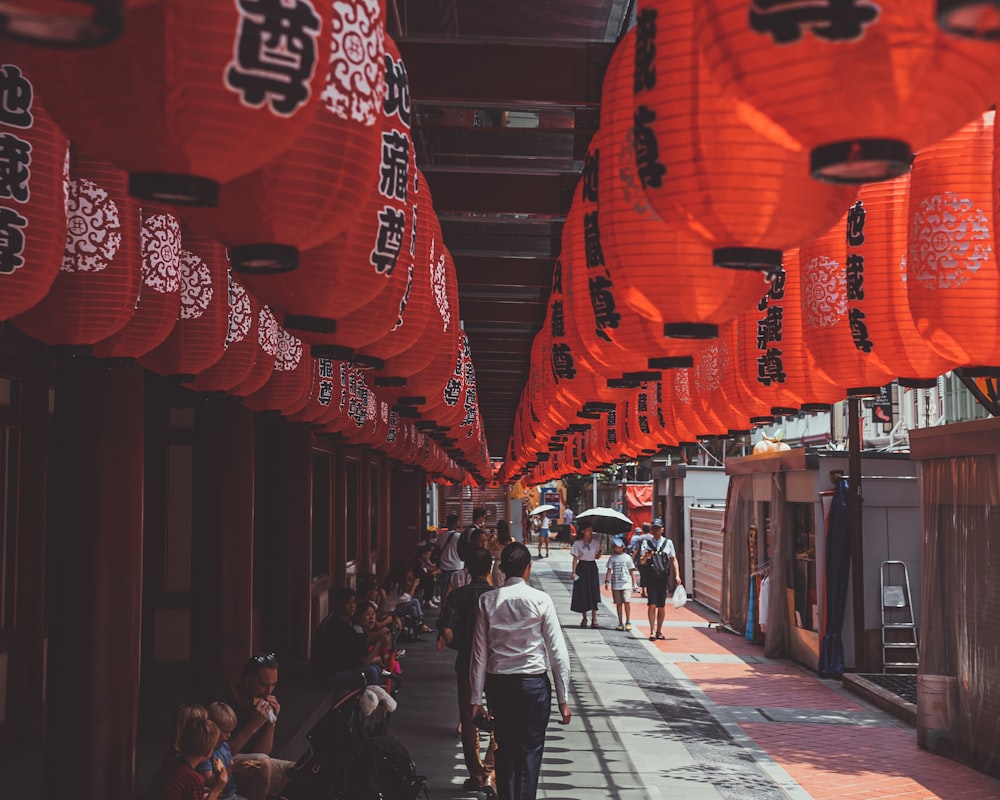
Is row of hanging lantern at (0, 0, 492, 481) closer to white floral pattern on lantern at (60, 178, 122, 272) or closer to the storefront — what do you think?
white floral pattern on lantern at (60, 178, 122, 272)

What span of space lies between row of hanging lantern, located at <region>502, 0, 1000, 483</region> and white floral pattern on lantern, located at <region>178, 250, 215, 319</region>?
6.35 feet

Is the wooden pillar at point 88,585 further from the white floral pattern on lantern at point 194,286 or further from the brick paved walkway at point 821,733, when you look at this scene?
the brick paved walkway at point 821,733

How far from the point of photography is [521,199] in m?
9.77

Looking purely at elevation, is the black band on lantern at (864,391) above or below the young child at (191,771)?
above

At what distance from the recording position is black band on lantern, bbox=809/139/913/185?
1975mm

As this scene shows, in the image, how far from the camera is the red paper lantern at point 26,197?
3227 millimetres


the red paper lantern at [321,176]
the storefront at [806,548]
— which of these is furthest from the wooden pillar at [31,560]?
the storefront at [806,548]

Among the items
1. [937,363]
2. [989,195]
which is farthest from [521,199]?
[989,195]

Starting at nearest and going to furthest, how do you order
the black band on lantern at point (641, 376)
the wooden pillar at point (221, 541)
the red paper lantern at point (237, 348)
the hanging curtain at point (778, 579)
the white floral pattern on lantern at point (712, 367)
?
the black band on lantern at point (641, 376) → the red paper lantern at point (237, 348) → the white floral pattern on lantern at point (712, 367) → the wooden pillar at point (221, 541) → the hanging curtain at point (778, 579)

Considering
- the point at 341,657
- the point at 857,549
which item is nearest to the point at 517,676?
the point at 341,657

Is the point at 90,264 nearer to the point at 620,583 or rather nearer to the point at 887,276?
the point at 887,276

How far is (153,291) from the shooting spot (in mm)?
4633

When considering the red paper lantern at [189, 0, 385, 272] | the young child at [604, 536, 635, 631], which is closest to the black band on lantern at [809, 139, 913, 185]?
the red paper lantern at [189, 0, 385, 272]

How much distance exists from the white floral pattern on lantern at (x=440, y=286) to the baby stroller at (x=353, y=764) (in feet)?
9.24
